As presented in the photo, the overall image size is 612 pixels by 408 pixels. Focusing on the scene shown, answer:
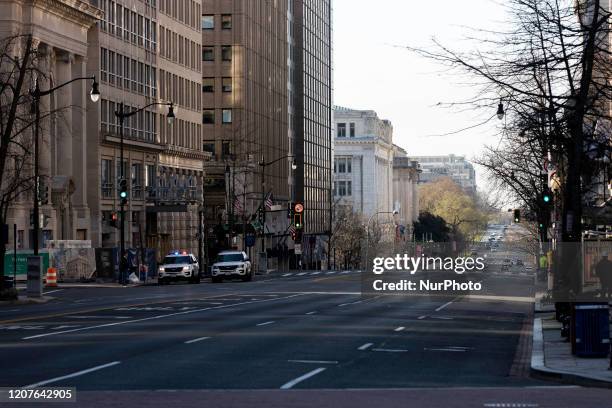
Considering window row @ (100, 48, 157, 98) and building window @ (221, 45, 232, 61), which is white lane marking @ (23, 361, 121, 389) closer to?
window row @ (100, 48, 157, 98)

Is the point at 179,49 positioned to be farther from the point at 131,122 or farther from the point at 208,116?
the point at 208,116

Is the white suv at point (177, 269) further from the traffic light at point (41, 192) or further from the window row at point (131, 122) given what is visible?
the window row at point (131, 122)

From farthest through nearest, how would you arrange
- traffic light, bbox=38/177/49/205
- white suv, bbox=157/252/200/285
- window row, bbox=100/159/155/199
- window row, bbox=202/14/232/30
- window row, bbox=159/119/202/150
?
1. window row, bbox=202/14/232/30
2. window row, bbox=159/119/202/150
3. window row, bbox=100/159/155/199
4. white suv, bbox=157/252/200/285
5. traffic light, bbox=38/177/49/205

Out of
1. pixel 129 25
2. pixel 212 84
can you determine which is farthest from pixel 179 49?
pixel 212 84

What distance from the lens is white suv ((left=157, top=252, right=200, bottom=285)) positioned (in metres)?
73.3

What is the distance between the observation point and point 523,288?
2847 inches

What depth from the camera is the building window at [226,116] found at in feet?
395

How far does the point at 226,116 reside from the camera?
120750mm

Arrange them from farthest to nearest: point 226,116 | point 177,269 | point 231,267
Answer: point 226,116 < point 231,267 < point 177,269

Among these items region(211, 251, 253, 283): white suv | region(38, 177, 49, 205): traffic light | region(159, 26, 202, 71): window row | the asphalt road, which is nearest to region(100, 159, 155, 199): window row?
region(159, 26, 202, 71): window row

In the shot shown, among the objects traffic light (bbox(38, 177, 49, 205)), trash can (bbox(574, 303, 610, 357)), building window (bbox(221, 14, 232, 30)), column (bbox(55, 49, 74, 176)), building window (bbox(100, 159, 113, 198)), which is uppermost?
building window (bbox(221, 14, 232, 30))

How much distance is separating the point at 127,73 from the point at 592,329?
233ft

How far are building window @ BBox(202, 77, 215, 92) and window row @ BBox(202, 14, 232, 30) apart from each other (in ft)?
16.0

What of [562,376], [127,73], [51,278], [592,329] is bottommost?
[562,376]
